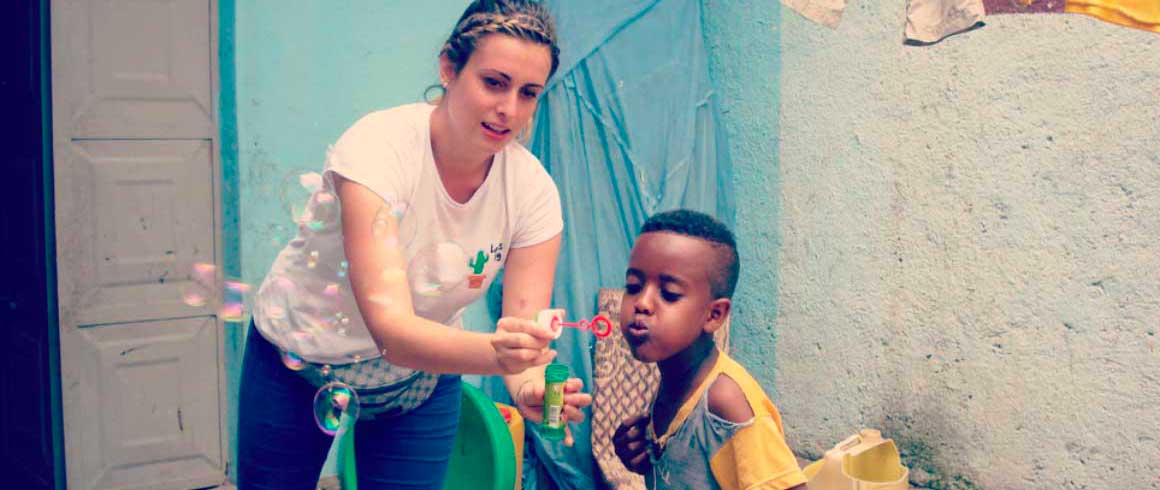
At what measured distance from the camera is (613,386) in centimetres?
384

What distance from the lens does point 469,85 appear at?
1.84 meters

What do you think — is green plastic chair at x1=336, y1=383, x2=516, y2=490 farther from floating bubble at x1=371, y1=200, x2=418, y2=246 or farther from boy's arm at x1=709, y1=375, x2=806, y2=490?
floating bubble at x1=371, y1=200, x2=418, y2=246

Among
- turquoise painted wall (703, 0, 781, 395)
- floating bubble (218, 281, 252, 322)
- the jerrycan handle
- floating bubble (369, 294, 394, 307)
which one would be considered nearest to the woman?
floating bubble (369, 294, 394, 307)

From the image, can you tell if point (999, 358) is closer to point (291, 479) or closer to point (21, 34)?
point (291, 479)

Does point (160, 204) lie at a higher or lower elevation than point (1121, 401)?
higher

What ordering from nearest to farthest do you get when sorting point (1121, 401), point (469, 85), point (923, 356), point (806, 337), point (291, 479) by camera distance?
point (469, 85) < point (291, 479) < point (1121, 401) < point (923, 356) < point (806, 337)

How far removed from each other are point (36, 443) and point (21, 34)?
1318 millimetres

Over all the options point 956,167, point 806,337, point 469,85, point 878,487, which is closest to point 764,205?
point 806,337

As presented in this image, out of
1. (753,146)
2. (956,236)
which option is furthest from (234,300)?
(956,236)

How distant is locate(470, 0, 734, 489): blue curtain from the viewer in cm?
382

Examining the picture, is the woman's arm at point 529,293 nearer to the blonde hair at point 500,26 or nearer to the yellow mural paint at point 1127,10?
the blonde hair at point 500,26

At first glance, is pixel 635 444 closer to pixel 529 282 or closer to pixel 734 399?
pixel 734 399

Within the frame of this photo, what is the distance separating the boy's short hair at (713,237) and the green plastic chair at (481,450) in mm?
1097

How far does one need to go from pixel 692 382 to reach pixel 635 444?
0.68 ft
